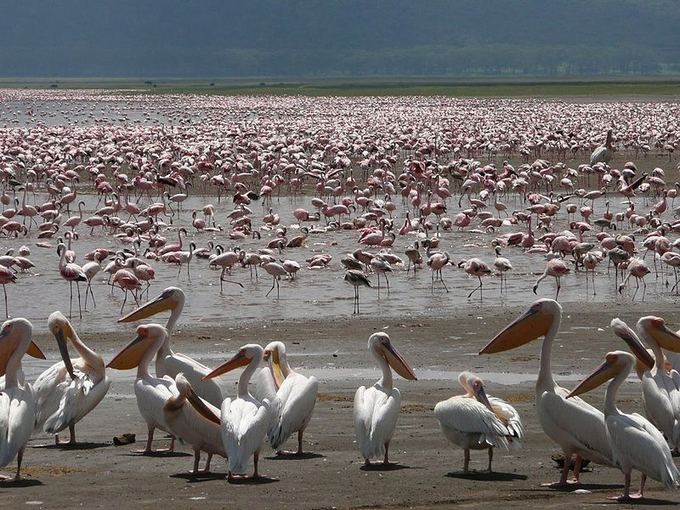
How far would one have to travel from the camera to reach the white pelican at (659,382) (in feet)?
24.9

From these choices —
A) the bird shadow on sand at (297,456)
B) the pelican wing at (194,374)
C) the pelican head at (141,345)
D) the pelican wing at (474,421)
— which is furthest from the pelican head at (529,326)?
the pelican head at (141,345)

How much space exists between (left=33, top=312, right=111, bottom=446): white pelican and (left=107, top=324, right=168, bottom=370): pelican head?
13cm

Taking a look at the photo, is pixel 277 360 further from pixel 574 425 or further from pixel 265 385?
pixel 574 425

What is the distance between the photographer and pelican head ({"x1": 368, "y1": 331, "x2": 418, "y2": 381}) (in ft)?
27.2

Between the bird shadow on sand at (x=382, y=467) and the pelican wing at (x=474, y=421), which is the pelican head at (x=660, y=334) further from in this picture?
the bird shadow on sand at (x=382, y=467)

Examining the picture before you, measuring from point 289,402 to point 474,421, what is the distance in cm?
109

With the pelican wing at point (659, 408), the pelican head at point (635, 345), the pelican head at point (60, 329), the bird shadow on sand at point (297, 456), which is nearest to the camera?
the pelican wing at point (659, 408)

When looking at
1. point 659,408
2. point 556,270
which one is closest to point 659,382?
point 659,408

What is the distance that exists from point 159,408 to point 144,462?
1.02ft

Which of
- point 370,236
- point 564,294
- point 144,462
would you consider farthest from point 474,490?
point 370,236

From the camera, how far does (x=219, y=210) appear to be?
76.5 ft

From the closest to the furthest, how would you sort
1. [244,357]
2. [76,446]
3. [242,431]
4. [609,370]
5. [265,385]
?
1. [242,431]
2. [609,370]
3. [244,357]
4. [76,446]
5. [265,385]

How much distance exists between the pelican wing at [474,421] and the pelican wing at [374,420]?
0.28 metres

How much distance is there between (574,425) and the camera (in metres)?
7.23
